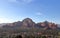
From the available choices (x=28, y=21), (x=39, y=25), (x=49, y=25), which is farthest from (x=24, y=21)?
(x=49, y=25)

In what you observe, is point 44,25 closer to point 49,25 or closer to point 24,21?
point 49,25

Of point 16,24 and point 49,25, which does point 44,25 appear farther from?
point 16,24

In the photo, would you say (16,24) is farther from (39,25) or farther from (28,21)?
(39,25)

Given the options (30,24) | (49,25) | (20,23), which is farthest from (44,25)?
(20,23)

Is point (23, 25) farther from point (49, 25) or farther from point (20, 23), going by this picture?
point (49, 25)

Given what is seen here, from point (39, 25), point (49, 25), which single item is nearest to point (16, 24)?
point (39, 25)

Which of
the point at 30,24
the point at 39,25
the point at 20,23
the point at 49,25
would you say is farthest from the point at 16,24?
the point at 49,25
